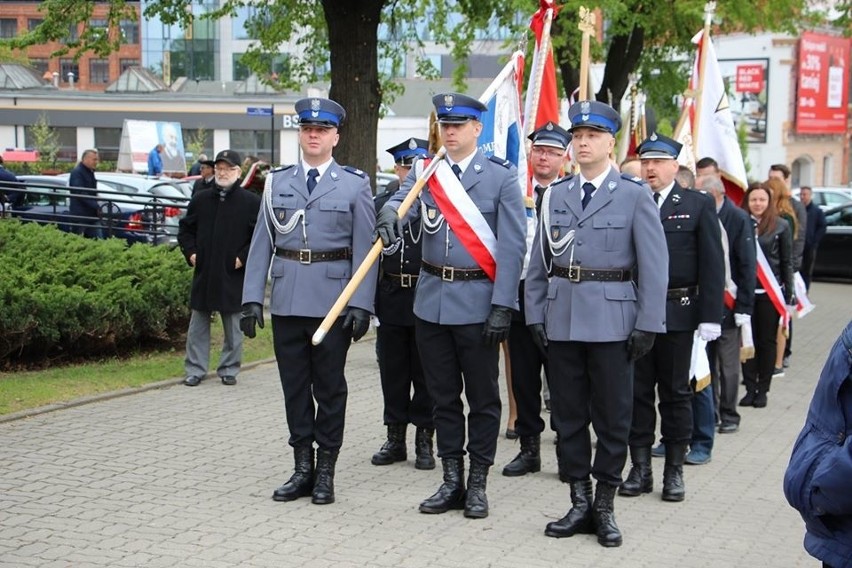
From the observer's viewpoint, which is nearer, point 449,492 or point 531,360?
point 449,492

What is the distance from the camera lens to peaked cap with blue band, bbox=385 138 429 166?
852cm

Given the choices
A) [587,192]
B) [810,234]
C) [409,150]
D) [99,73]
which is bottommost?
[810,234]

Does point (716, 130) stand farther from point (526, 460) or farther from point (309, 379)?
point (309, 379)

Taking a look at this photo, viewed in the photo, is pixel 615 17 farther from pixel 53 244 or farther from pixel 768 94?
pixel 768 94

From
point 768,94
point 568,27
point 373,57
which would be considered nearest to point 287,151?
point 768,94

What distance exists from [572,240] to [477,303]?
2.17ft

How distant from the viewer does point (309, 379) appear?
732 cm

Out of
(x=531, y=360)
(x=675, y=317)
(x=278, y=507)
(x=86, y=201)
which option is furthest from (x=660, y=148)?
(x=86, y=201)

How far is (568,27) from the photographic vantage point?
62.1 feet

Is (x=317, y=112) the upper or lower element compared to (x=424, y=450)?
upper

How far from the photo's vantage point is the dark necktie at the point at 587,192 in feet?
22.1

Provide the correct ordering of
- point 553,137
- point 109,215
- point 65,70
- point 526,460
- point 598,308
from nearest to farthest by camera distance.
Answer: point 598,308
point 526,460
point 553,137
point 109,215
point 65,70

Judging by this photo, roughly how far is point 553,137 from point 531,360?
1.45 meters

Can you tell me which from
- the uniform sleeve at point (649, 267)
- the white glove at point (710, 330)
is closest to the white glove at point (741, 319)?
the white glove at point (710, 330)
